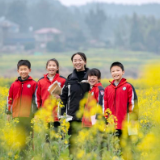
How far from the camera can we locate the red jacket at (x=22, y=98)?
4986mm

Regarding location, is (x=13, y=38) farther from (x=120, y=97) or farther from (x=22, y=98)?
(x=120, y=97)

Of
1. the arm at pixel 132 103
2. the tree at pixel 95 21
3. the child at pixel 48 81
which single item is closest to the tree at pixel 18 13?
the tree at pixel 95 21

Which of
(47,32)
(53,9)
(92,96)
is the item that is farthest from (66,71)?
(53,9)

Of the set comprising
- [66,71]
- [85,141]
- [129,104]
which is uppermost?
[66,71]

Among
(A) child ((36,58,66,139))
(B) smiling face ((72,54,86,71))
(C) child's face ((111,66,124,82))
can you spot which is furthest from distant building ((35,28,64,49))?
(C) child's face ((111,66,124,82))

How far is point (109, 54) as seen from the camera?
7406cm

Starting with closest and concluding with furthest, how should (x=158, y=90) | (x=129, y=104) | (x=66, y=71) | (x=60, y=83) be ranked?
(x=129, y=104), (x=60, y=83), (x=158, y=90), (x=66, y=71)

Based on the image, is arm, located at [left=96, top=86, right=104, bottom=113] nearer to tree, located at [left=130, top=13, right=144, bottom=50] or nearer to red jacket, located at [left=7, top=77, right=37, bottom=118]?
red jacket, located at [left=7, top=77, right=37, bottom=118]

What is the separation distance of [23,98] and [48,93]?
37 centimetres

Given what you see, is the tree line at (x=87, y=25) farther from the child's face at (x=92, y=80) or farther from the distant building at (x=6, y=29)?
the child's face at (x=92, y=80)

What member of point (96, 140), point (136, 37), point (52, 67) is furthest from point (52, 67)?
point (136, 37)

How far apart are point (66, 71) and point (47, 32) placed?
137ft

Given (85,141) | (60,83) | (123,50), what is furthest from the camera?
(123,50)

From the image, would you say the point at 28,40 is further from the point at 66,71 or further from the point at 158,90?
the point at 158,90
